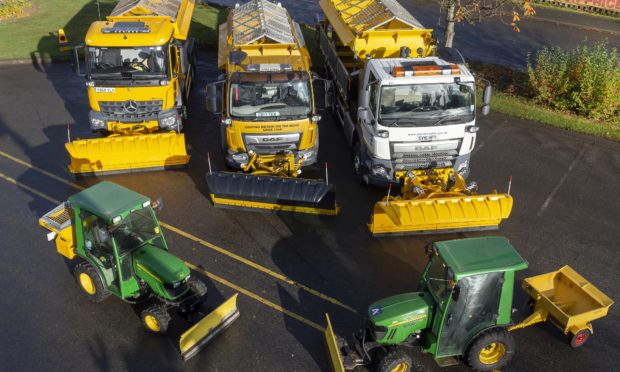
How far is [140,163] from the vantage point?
14008 mm

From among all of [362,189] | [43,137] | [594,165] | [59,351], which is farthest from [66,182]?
[594,165]

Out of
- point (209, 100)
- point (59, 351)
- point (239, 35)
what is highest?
point (239, 35)

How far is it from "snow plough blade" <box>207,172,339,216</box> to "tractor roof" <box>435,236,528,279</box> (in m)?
4.52

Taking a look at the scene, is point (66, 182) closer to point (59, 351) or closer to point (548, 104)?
point (59, 351)

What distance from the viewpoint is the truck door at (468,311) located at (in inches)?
301

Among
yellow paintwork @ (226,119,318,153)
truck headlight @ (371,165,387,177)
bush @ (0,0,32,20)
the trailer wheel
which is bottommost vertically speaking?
the trailer wheel

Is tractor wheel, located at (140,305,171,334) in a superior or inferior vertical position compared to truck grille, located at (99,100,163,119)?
inferior

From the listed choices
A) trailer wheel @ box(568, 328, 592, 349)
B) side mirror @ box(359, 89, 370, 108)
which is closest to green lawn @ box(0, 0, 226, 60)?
side mirror @ box(359, 89, 370, 108)

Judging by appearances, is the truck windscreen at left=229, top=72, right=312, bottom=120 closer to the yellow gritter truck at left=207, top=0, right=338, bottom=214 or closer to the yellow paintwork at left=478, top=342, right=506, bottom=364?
the yellow gritter truck at left=207, top=0, right=338, bottom=214

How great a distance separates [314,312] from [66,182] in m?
7.91

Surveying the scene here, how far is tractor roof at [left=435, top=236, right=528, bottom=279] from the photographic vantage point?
7.53m

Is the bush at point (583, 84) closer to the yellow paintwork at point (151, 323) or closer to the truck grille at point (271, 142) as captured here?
the truck grille at point (271, 142)

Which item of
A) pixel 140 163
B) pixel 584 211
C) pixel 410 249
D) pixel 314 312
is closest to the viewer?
pixel 314 312

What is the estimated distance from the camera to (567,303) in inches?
371
